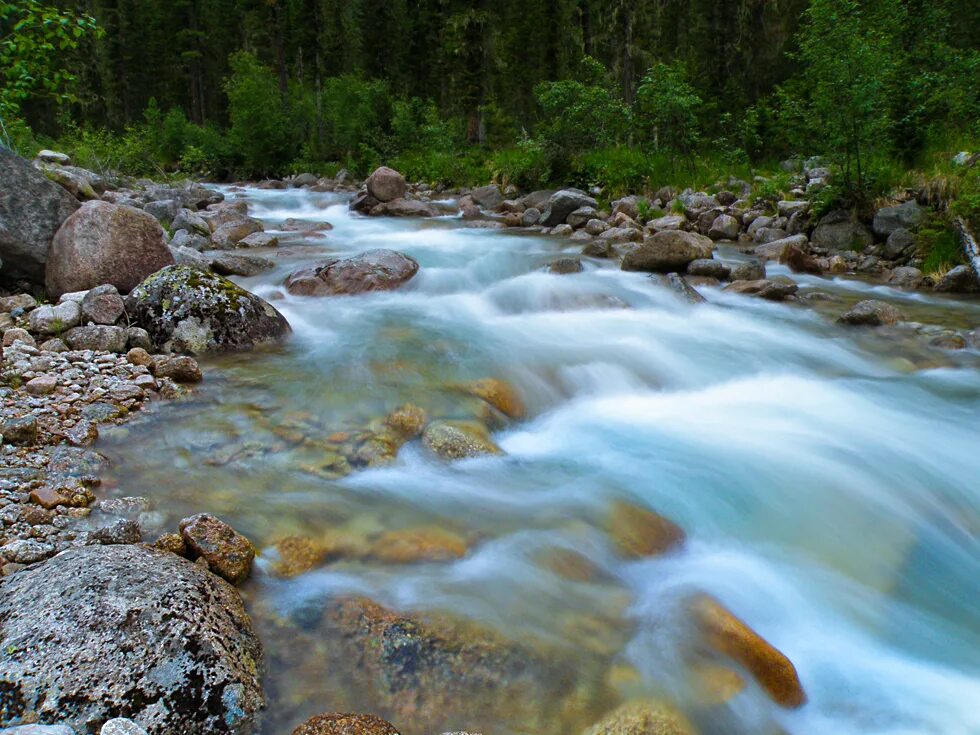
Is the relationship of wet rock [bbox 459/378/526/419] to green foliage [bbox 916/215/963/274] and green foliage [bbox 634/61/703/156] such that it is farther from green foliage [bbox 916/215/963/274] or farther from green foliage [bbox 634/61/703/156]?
green foliage [bbox 634/61/703/156]

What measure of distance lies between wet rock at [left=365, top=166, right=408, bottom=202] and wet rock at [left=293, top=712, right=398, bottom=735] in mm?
16558

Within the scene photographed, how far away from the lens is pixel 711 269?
10.1 m

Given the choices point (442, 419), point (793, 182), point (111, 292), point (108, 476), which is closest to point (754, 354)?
point (442, 419)

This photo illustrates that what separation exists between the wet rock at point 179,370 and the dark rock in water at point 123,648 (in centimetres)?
301

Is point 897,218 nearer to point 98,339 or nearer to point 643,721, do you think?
point 643,721

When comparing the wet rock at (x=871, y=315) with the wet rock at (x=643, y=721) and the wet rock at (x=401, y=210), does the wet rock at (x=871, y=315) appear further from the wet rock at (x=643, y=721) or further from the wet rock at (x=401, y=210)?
the wet rock at (x=401, y=210)

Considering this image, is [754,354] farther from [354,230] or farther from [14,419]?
[354,230]

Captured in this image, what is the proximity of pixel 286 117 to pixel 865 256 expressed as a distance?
78.6ft

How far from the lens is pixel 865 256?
10.9 metres

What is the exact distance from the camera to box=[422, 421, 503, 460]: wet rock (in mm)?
4895

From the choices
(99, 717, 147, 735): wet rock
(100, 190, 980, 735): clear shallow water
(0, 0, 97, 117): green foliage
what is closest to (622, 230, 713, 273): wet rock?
(100, 190, 980, 735): clear shallow water

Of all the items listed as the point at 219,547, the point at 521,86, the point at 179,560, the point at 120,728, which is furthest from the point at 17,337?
the point at 521,86

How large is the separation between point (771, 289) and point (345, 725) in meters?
8.29

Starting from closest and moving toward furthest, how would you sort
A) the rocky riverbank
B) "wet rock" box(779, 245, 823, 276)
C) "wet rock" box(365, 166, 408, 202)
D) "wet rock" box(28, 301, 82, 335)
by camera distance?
1. the rocky riverbank
2. "wet rock" box(28, 301, 82, 335)
3. "wet rock" box(779, 245, 823, 276)
4. "wet rock" box(365, 166, 408, 202)
